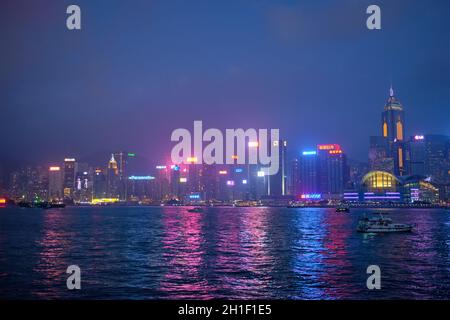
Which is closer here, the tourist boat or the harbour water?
the harbour water

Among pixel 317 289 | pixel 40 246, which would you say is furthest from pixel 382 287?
pixel 40 246

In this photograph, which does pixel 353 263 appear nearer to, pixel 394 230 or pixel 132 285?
pixel 132 285

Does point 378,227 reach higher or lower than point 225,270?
lower

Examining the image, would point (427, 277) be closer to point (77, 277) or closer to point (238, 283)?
point (238, 283)

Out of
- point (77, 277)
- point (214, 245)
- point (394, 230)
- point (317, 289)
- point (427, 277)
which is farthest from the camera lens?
point (394, 230)

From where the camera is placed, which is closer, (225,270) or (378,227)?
(225,270)

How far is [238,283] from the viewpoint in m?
32.3

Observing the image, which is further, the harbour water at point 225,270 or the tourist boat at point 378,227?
the tourist boat at point 378,227

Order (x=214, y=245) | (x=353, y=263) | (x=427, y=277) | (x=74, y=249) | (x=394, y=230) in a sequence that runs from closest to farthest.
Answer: (x=427, y=277) < (x=353, y=263) < (x=74, y=249) < (x=214, y=245) < (x=394, y=230)

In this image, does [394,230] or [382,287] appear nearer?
[382,287]
